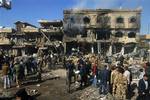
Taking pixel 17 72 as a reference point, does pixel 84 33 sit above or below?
above

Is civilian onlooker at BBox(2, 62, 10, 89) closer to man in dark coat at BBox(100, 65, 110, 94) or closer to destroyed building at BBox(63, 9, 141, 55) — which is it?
man in dark coat at BBox(100, 65, 110, 94)

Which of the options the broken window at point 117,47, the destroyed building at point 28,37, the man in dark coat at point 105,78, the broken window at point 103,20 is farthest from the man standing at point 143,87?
the broken window at point 103,20

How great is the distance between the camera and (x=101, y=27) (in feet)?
222

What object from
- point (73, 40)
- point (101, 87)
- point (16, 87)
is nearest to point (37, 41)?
point (73, 40)

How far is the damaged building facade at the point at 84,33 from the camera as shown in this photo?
2571 inches

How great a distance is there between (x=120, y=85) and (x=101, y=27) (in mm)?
49541

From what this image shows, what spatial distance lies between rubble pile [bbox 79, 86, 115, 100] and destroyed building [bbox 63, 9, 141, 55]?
42.9 meters

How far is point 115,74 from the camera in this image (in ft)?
60.8

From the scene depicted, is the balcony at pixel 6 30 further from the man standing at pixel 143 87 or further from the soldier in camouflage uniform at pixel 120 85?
the man standing at pixel 143 87

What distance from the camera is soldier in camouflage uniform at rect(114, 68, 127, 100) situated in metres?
18.3

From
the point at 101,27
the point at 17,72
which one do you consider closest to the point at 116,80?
the point at 17,72

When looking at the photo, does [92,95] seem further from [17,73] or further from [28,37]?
[28,37]

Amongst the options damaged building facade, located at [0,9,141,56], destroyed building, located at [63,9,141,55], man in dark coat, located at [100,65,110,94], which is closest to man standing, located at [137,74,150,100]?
man in dark coat, located at [100,65,110,94]

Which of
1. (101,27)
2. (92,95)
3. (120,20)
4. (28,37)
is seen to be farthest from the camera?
(28,37)
